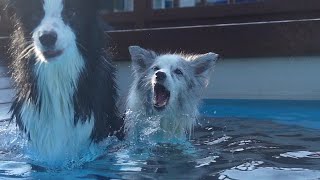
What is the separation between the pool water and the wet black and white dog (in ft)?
0.68

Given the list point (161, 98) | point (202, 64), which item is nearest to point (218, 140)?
point (161, 98)

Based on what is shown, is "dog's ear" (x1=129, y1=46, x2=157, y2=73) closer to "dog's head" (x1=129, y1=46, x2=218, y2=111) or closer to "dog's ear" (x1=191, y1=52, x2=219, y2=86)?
"dog's head" (x1=129, y1=46, x2=218, y2=111)

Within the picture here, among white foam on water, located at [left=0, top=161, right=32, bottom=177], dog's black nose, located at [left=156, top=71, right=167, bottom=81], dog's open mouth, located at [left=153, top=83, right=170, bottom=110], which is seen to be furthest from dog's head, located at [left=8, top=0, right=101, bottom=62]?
dog's open mouth, located at [left=153, top=83, right=170, bottom=110]

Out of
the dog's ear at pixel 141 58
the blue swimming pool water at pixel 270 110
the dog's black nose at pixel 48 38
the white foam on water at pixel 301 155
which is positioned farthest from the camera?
the blue swimming pool water at pixel 270 110

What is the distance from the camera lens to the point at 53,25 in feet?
10.5

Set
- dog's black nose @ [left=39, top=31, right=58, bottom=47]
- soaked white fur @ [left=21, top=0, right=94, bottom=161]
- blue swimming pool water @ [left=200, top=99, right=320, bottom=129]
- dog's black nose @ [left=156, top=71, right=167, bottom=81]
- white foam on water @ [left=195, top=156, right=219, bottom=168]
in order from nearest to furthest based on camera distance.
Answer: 1. dog's black nose @ [left=39, top=31, right=58, bottom=47]
2. soaked white fur @ [left=21, top=0, right=94, bottom=161]
3. white foam on water @ [left=195, top=156, right=219, bottom=168]
4. dog's black nose @ [left=156, top=71, right=167, bottom=81]
5. blue swimming pool water @ [left=200, top=99, right=320, bottom=129]

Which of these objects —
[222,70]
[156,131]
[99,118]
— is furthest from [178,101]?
[222,70]

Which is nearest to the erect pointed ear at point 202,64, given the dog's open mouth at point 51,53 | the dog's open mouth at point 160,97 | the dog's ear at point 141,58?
the dog's ear at point 141,58

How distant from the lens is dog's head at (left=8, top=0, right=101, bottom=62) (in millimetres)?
3199

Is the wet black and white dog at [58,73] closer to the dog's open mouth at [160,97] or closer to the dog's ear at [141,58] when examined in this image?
the dog's open mouth at [160,97]

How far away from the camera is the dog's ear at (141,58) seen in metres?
4.71

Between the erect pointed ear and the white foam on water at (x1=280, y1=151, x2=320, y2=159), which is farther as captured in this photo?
the erect pointed ear

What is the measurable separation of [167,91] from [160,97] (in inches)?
3.4

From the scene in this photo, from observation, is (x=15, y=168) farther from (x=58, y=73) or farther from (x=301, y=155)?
(x=301, y=155)
